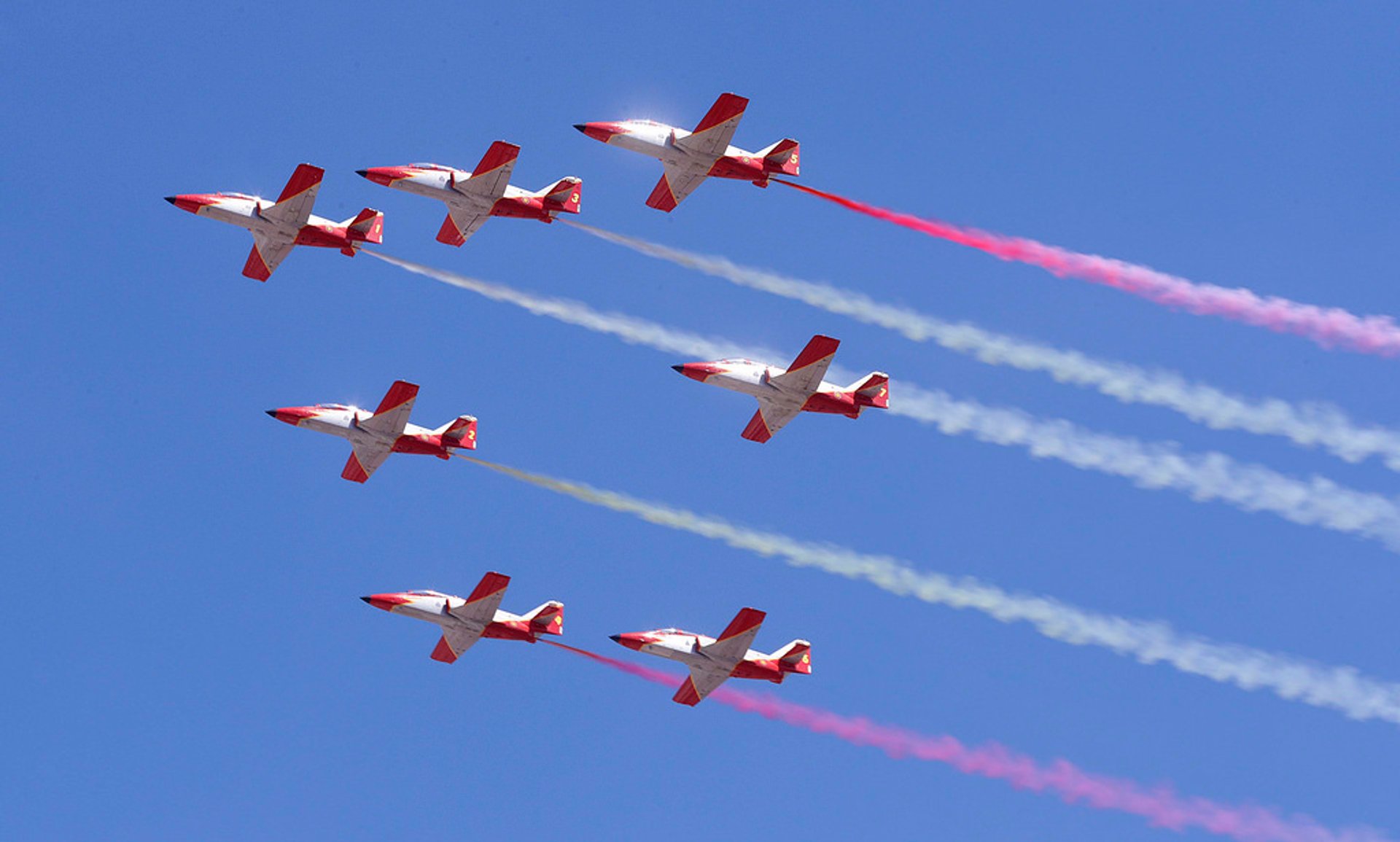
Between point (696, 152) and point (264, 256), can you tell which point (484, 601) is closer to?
point (264, 256)

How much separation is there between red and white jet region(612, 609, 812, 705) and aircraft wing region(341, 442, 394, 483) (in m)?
15.0

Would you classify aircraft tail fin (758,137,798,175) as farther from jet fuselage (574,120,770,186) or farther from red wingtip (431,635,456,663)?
red wingtip (431,635,456,663)

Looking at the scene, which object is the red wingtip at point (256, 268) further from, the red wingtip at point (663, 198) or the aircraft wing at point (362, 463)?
the red wingtip at point (663, 198)

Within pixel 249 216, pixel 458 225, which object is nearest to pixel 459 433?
pixel 458 225

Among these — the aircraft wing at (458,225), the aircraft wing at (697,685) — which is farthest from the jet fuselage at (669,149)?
the aircraft wing at (697,685)

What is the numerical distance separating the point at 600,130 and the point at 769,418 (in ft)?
54.4

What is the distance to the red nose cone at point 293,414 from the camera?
98.9m

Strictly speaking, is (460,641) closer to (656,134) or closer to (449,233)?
(449,233)

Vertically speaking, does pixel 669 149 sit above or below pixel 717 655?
above

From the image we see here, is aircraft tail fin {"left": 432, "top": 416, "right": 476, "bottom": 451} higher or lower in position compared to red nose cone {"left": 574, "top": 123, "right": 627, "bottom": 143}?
lower

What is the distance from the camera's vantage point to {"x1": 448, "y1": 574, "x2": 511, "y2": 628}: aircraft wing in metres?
97.1

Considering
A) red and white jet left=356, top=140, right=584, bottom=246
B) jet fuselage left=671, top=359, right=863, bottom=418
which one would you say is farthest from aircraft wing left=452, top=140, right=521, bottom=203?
jet fuselage left=671, top=359, right=863, bottom=418

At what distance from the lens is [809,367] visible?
312 ft

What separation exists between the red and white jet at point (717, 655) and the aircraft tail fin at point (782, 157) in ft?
73.0
